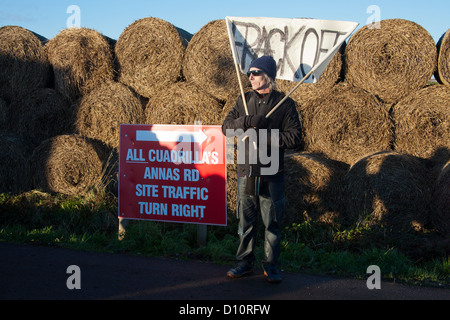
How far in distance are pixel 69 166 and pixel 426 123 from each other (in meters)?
5.07

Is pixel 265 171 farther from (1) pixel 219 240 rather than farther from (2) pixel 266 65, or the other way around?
(1) pixel 219 240

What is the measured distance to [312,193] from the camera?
6461mm

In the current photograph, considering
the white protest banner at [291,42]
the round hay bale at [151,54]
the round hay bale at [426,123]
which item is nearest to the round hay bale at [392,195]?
the round hay bale at [426,123]

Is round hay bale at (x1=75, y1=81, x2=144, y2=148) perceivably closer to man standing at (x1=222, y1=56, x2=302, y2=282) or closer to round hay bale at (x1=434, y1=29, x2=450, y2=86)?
man standing at (x1=222, y1=56, x2=302, y2=282)

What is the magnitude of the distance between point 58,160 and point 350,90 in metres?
4.33

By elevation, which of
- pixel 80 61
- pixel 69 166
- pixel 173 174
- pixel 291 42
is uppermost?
pixel 80 61

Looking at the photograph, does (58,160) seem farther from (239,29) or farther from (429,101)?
(429,101)

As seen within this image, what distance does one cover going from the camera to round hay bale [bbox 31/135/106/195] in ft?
24.6

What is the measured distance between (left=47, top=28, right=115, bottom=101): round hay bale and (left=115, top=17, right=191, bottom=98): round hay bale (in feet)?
1.04

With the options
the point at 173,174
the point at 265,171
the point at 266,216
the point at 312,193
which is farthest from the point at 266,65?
the point at 312,193

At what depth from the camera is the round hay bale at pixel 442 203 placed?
19.8ft

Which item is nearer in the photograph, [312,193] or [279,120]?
[279,120]

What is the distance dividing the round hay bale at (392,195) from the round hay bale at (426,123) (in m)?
0.59
